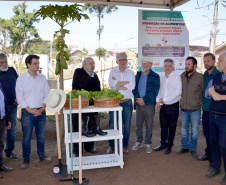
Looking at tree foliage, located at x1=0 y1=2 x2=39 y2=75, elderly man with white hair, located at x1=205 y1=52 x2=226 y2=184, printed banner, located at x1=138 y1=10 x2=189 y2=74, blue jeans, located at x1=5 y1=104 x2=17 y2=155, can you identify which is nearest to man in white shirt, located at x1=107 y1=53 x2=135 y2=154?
printed banner, located at x1=138 y1=10 x2=189 y2=74

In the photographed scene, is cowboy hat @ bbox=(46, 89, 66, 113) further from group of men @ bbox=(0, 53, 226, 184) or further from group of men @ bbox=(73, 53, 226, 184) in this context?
group of men @ bbox=(73, 53, 226, 184)

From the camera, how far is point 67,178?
368 centimetres

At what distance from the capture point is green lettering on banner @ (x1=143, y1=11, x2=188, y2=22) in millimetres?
5719

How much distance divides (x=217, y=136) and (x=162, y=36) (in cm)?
308

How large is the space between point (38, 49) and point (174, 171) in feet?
179

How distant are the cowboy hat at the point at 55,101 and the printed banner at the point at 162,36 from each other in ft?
9.15

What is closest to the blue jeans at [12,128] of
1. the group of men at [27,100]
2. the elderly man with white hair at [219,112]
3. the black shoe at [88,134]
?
the group of men at [27,100]

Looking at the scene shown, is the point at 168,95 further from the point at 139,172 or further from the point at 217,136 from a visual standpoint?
the point at 139,172

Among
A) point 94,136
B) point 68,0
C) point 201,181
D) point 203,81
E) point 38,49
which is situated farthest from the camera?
point 38,49

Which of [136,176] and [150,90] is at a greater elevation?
[150,90]

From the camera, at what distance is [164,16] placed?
5.79m

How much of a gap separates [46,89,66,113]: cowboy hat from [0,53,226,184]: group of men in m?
0.65

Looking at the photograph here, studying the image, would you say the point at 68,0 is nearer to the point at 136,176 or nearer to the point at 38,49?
the point at 136,176

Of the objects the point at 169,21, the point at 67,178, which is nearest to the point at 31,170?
the point at 67,178
